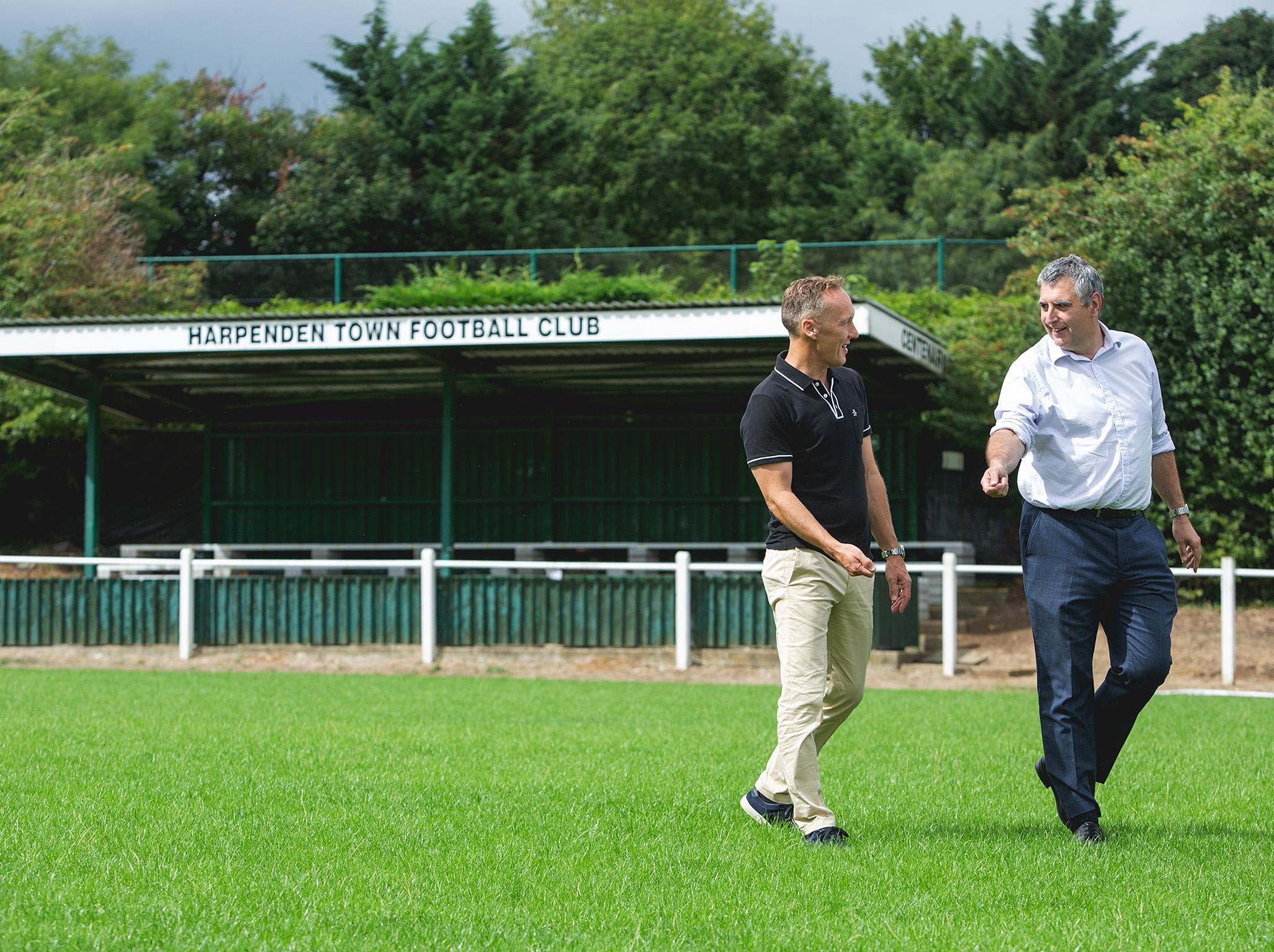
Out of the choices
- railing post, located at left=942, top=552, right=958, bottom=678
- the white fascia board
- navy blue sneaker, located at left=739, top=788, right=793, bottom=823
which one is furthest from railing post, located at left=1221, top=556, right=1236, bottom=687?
navy blue sneaker, located at left=739, top=788, right=793, bottom=823

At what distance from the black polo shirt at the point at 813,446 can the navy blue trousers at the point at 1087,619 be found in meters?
0.72

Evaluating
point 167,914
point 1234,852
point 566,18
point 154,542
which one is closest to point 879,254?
point 154,542

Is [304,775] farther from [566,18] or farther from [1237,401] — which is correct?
[566,18]

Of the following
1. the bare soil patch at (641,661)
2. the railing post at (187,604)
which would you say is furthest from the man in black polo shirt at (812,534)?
the railing post at (187,604)

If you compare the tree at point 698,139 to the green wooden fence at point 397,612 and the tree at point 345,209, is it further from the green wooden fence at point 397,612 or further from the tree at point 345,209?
the green wooden fence at point 397,612

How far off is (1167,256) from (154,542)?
17123 mm

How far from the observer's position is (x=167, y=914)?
393cm

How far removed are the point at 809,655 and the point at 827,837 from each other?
64 centimetres

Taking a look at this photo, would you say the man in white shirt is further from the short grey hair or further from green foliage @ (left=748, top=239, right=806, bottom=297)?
green foliage @ (left=748, top=239, right=806, bottom=297)

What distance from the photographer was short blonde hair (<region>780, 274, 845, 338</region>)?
5.20 metres

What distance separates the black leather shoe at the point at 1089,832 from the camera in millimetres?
5051

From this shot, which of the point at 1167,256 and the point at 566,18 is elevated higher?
the point at 566,18

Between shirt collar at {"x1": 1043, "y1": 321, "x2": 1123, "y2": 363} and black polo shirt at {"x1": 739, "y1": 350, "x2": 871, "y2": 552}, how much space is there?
774 mm

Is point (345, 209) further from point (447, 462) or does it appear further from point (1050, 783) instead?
point (1050, 783)
